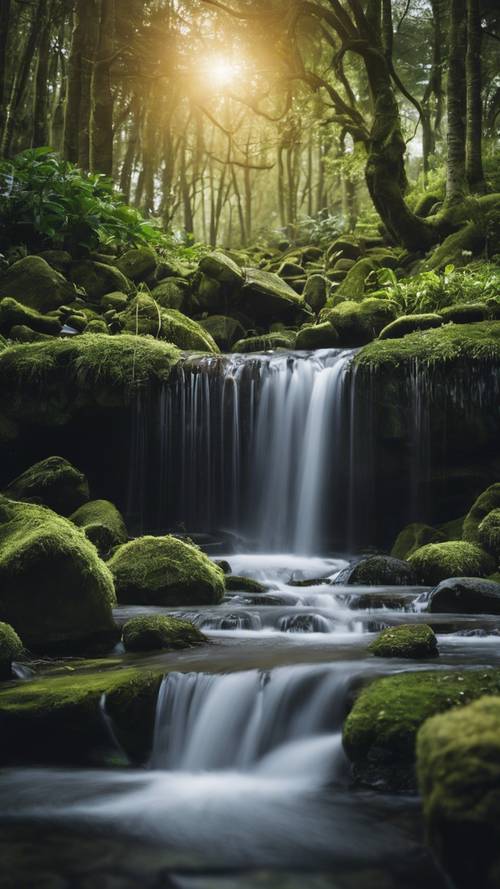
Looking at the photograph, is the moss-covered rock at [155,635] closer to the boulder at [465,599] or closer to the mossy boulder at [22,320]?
the boulder at [465,599]

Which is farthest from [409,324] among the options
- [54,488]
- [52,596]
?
[52,596]

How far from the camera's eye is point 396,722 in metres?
4.28

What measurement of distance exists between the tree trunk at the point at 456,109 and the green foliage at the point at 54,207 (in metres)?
7.25

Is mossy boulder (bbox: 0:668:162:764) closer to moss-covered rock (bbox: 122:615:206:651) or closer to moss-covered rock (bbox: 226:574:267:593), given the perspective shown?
moss-covered rock (bbox: 122:615:206:651)

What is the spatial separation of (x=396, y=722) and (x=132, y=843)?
1.47m

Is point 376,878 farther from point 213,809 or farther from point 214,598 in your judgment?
point 214,598

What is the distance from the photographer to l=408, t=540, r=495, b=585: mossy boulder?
9.06m

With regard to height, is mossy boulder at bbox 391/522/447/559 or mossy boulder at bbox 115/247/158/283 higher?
mossy boulder at bbox 115/247/158/283

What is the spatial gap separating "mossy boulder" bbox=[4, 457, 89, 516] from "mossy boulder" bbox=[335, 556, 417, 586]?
420 centimetres

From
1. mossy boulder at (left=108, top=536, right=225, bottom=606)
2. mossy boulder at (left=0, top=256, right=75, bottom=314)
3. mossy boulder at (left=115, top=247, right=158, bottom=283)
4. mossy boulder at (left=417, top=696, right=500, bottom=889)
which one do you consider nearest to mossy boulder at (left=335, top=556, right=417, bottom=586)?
mossy boulder at (left=108, top=536, right=225, bottom=606)

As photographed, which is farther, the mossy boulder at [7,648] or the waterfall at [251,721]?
the mossy boulder at [7,648]

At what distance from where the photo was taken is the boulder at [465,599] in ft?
25.4

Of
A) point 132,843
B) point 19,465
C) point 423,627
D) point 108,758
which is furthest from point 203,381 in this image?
point 132,843

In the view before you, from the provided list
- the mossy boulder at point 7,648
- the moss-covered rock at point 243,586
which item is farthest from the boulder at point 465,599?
the mossy boulder at point 7,648
